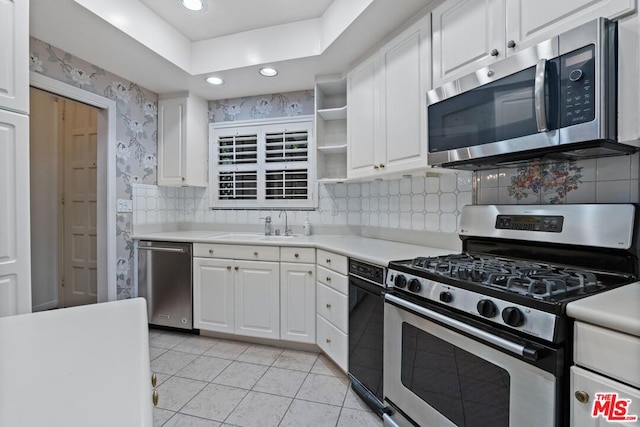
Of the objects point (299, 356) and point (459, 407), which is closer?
point (459, 407)

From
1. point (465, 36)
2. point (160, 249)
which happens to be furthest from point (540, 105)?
point (160, 249)

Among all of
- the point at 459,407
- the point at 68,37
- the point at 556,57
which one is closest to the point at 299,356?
the point at 459,407

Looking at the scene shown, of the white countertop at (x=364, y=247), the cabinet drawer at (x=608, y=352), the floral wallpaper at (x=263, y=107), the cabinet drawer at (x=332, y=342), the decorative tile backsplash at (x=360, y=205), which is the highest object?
the floral wallpaper at (x=263, y=107)

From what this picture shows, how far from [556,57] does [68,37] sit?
289 cm

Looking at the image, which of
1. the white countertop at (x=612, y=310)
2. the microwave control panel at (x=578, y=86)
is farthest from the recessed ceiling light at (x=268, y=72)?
the white countertop at (x=612, y=310)

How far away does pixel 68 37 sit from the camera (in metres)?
2.17

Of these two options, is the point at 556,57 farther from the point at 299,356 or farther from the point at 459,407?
the point at 299,356

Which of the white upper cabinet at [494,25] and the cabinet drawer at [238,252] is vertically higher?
the white upper cabinet at [494,25]

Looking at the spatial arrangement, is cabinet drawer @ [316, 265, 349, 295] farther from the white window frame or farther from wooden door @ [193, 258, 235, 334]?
the white window frame

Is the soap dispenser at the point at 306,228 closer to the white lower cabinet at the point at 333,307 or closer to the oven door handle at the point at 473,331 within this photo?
the white lower cabinet at the point at 333,307

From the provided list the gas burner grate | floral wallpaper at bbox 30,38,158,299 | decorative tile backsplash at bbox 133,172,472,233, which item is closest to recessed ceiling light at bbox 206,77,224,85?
floral wallpaper at bbox 30,38,158,299

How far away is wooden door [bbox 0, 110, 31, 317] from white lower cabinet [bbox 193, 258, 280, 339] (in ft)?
4.53

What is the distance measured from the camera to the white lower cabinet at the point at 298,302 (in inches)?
96.0

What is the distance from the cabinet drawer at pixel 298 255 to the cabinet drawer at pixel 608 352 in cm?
173
